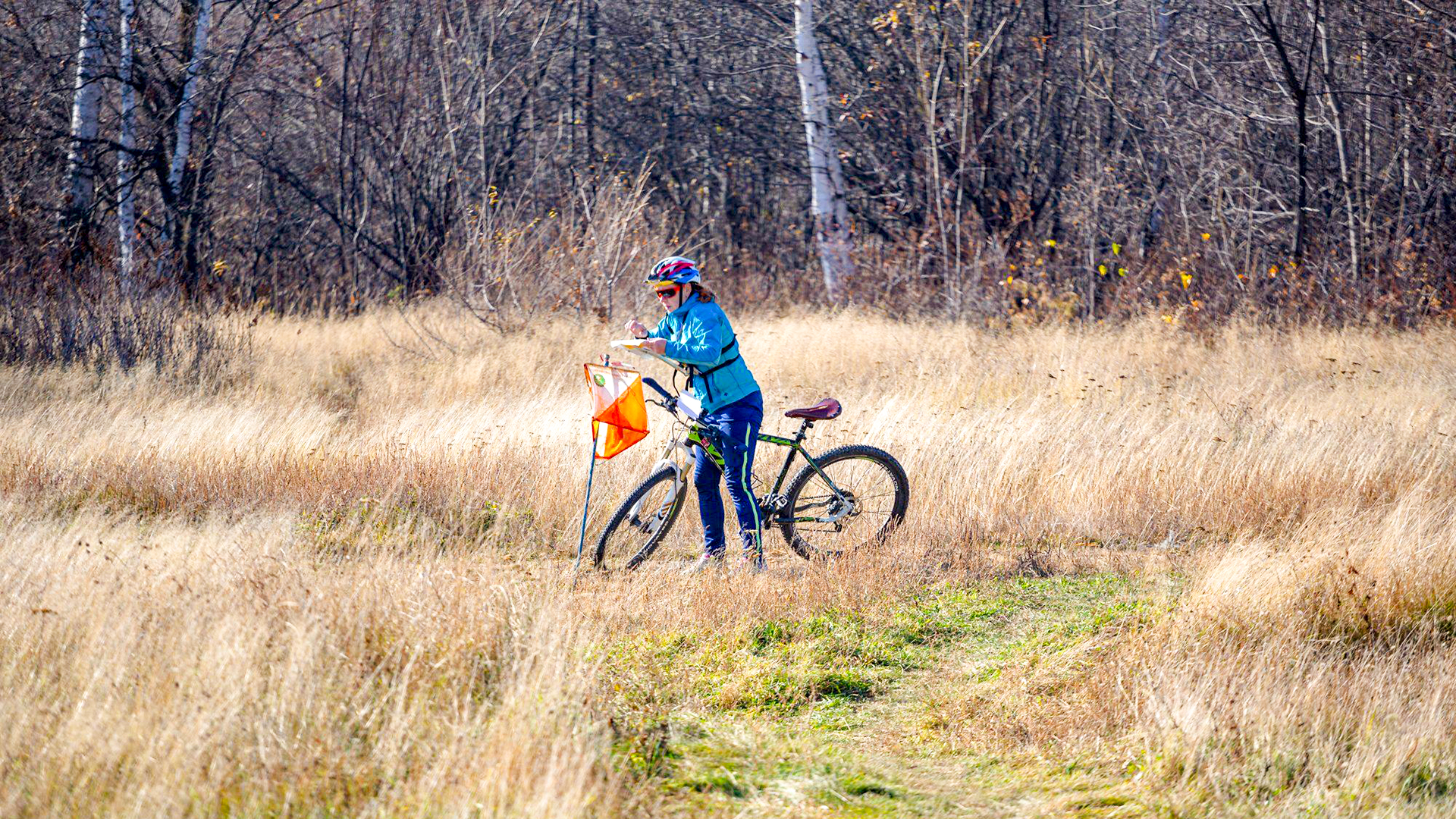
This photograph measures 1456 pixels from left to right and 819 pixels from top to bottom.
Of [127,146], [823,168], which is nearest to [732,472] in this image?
[823,168]

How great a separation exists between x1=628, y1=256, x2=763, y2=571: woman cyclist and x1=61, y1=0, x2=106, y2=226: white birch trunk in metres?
10.2

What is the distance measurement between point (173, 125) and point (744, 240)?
35.2ft

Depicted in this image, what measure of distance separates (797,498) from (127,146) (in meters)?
11.8

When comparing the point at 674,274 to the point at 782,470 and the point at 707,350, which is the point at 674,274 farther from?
the point at 782,470

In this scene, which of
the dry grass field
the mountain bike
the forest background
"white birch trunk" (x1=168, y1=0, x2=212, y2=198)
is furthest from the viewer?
"white birch trunk" (x1=168, y1=0, x2=212, y2=198)

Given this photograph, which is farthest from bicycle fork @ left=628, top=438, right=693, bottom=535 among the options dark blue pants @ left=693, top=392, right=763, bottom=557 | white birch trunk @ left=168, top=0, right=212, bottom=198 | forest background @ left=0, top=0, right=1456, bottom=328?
Result: white birch trunk @ left=168, top=0, right=212, bottom=198

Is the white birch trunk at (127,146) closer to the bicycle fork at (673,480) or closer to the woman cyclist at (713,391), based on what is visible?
the bicycle fork at (673,480)

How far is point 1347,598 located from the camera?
200 inches

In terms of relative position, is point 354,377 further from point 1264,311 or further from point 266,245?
point 1264,311

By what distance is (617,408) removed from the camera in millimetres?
5836

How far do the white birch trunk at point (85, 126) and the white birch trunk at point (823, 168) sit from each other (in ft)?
29.0

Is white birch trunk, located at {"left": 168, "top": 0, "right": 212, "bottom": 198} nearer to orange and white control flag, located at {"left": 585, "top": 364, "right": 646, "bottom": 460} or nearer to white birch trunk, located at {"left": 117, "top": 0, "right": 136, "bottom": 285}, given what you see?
white birch trunk, located at {"left": 117, "top": 0, "right": 136, "bottom": 285}

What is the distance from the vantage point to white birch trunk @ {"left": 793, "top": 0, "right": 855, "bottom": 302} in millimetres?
16016

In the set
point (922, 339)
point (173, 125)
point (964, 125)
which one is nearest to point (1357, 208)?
point (964, 125)
